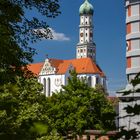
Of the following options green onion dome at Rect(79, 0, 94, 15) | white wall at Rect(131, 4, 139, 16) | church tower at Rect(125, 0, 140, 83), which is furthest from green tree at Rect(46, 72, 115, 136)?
green onion dome at Rect(79, 0, 94, 15)

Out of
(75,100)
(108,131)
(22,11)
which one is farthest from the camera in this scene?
(75,100)

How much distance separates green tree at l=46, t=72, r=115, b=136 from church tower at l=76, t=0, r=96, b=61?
5106 inches

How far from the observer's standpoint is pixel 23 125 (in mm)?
3125

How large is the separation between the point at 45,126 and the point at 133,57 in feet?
55.7

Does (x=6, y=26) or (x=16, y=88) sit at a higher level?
(x=6, y=26)

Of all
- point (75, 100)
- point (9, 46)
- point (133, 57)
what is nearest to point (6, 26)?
point (9, 46)

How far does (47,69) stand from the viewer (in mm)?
141625

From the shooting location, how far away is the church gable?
14062 centimetres

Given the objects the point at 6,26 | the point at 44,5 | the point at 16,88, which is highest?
the point at 44,5

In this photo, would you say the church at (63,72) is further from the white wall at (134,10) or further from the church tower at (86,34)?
the white wall at (134,10)

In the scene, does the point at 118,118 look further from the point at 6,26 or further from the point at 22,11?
the point at 22,11

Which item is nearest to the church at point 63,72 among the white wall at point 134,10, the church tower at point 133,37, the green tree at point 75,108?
the green tree at point 75,108

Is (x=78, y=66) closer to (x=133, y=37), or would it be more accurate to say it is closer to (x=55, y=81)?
(x=55, y=81)

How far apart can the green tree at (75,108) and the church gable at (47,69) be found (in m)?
97.7
